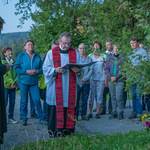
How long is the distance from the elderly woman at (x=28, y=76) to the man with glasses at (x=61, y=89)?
5.40 feet

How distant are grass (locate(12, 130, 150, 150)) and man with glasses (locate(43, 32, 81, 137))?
85cm

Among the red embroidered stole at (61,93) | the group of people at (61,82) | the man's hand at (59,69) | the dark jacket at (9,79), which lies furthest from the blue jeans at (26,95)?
the man's hand at (59,69)

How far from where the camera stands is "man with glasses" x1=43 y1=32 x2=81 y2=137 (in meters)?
7.02

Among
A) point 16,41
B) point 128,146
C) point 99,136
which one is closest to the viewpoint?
point 128,146

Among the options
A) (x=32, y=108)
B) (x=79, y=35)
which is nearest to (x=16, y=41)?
(x=79, y=35)

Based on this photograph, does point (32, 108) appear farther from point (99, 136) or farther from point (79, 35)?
point (79, 35)

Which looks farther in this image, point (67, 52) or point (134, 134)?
point (67, 52)

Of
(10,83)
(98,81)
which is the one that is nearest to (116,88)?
(98,81)

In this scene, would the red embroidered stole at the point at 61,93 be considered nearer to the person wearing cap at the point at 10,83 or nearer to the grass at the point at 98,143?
the grass at the point at 98,143

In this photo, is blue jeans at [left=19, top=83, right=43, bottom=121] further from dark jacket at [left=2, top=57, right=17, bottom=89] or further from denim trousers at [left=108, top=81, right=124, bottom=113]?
denim trousers at [left=108, top=81, right=124, bottom=113]

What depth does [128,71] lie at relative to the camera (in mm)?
5887

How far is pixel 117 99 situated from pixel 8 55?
124 inches

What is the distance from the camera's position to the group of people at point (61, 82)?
693cm

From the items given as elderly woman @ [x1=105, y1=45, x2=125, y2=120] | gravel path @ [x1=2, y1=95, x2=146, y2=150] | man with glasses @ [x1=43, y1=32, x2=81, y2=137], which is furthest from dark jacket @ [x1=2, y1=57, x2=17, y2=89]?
elderly woman @ [x1=105, y1=45, x2=125, y2=120]
